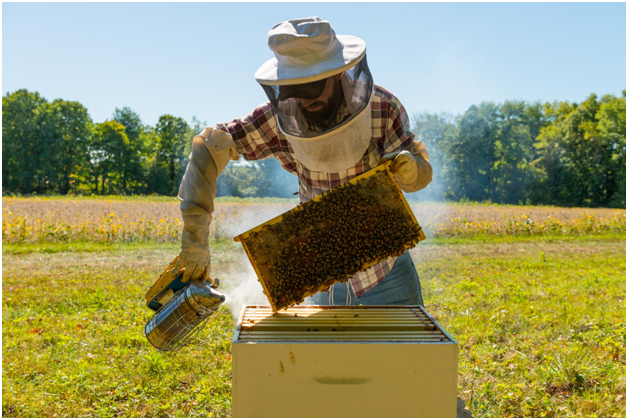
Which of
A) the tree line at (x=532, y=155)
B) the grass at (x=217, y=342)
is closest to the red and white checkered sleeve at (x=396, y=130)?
the grass at (x=217, y=342)

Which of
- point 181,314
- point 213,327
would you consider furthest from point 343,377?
point 213,327

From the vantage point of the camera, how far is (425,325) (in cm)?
188

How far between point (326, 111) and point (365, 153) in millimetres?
454

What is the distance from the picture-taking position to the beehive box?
2.04m

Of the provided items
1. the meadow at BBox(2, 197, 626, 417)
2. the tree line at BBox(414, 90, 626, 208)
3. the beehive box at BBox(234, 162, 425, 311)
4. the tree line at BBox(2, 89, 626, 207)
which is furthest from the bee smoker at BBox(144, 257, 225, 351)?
the tree line at BBox(414, 90, 626, 208)

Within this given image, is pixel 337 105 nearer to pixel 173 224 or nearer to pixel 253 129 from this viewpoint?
pixel 253 129

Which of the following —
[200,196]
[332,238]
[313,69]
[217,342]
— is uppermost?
[313,69]

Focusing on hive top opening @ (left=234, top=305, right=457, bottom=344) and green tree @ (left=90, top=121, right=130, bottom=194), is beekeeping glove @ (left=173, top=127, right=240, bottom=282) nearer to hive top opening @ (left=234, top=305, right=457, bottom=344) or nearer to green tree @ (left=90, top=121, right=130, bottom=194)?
hive top opening @ (left=234, top=305, right=457, bottom=344)

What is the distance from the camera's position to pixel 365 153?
2678 millimetres

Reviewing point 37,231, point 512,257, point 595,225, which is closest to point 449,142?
point 595,225

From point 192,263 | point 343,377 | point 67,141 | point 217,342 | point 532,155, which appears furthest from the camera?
point 67,141

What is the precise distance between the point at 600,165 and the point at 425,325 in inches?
1654

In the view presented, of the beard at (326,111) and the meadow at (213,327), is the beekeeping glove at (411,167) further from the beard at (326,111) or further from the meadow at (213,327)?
the meadow at (213,327)

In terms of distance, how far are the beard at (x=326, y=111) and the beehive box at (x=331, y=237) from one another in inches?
15.5
